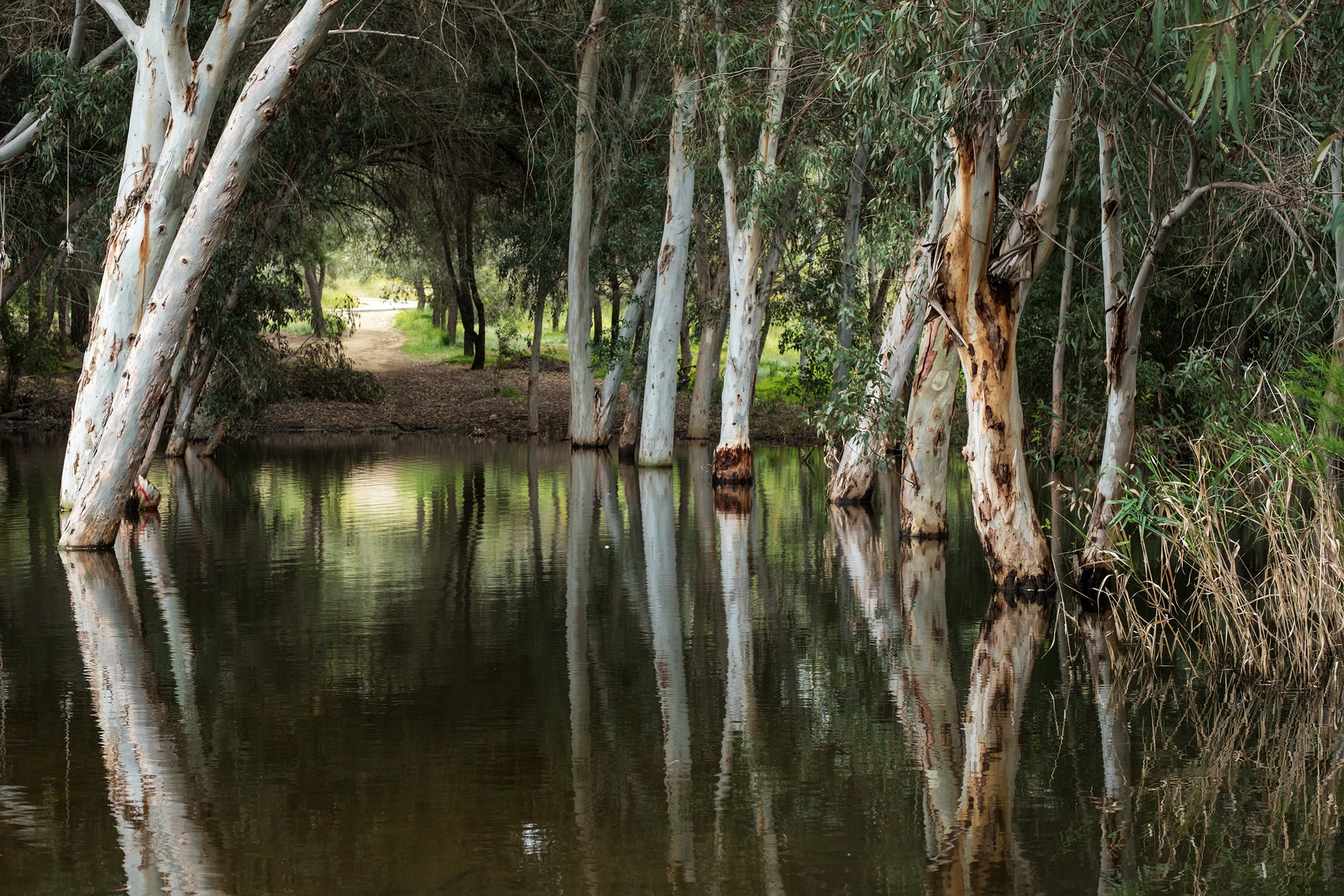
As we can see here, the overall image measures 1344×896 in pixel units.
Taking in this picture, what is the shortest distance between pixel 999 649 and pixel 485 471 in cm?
1429

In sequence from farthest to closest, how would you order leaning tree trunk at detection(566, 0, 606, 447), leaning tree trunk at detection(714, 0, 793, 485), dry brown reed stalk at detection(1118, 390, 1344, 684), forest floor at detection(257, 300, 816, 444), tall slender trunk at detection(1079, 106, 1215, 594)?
1. forest floor at detection(257, 300, 816, 444)
2. leaning tree trunk at detection(566, 0, 606, 447)
3. leaning tree trunk at detection(714, 0, 793, 485)
4. tall slender trunk at detection(1079, 106, 1215, 594)
5. dry brown reed stalk at detection(1118, 390, 1344, 684)

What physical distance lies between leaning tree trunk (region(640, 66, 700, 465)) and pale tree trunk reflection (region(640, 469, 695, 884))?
7.00 metres

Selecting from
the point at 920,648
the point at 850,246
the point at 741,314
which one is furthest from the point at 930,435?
the point at 850,246

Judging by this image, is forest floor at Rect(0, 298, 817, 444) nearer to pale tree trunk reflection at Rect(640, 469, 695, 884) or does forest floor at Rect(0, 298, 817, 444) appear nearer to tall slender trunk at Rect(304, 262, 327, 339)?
tall slender trunk at Rect(304, 262, 327, 339)

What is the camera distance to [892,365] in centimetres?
1602

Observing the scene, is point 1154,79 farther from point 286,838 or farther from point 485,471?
point 485,471

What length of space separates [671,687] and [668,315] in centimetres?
1524

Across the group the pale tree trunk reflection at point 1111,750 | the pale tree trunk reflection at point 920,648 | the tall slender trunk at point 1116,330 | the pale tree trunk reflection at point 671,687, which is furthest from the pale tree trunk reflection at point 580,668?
the tall slender trunk at point 1116,330

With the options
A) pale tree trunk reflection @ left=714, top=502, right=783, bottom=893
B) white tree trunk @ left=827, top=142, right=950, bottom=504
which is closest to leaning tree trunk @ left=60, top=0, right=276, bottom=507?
pale tree trunk reflection @ left=714, top=502, right=783, bottom=893

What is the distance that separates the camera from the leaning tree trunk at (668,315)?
71.6 feet

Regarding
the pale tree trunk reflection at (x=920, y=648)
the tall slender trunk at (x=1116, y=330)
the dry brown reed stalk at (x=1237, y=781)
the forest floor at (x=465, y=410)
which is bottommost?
the pale tree trunk reflection at (x=920, y=648)

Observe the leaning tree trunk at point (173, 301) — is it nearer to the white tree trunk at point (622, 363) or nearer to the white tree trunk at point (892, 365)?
the white tree trunk at point (892, 365)

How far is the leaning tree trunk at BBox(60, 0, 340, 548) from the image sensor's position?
1154 centimetres

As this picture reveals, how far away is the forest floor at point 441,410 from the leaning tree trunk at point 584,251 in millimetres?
3725
